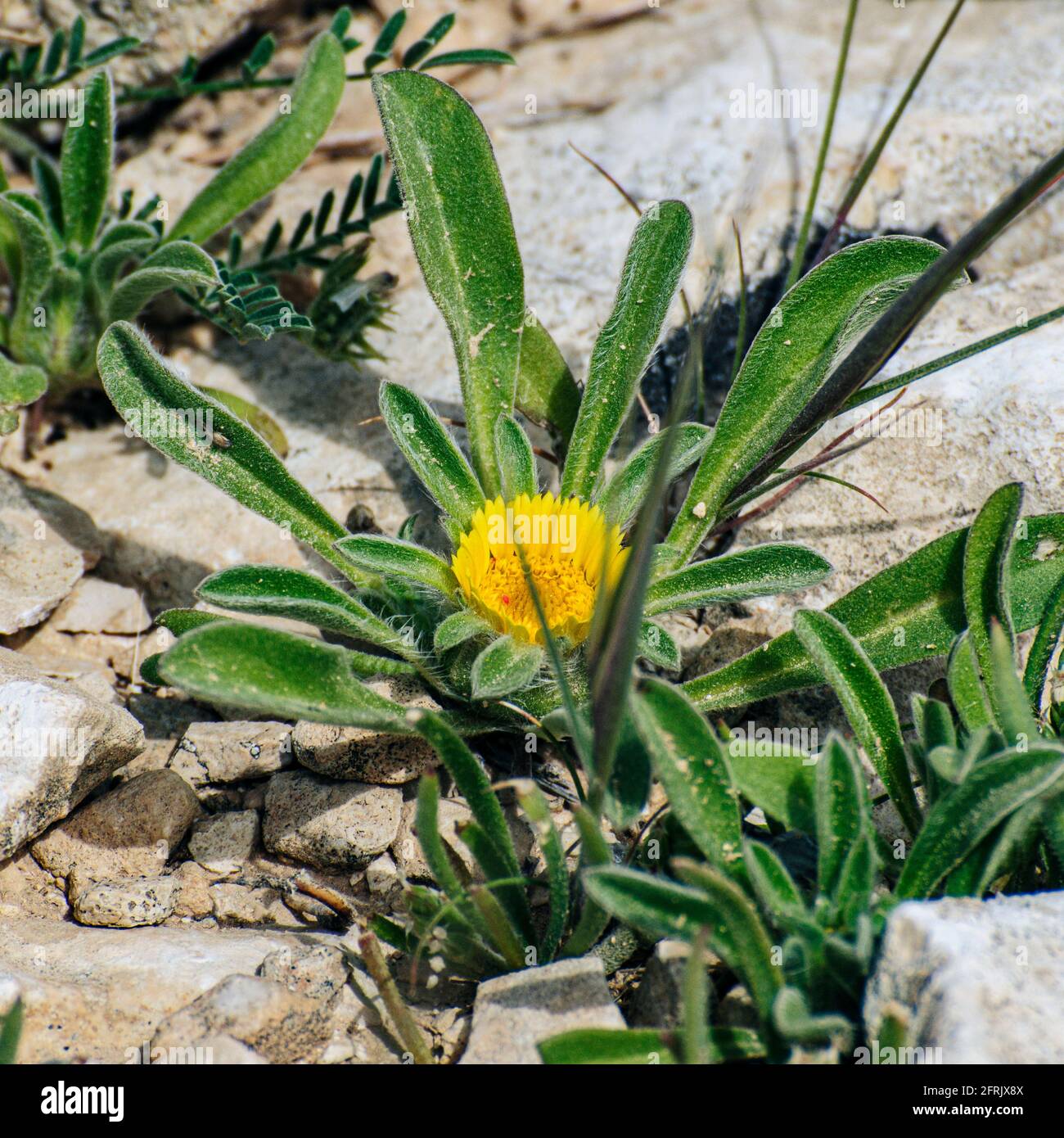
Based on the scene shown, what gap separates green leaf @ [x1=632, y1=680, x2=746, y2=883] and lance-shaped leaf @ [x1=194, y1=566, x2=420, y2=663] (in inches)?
26.5

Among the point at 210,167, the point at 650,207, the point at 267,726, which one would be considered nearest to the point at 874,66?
the point at 650,207

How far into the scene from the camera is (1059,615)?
2.20 m

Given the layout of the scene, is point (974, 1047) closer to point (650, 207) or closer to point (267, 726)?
point (267, 726)

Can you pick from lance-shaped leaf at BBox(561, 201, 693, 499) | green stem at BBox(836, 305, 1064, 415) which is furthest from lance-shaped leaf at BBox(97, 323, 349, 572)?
green stem at BBox(836, 305, 1064, 415)

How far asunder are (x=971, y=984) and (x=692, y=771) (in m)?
0.52

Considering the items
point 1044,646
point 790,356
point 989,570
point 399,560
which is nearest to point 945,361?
point 790,356

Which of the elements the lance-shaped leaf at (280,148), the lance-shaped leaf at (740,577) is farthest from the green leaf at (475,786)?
the lance-shaped leaf at (280,148)

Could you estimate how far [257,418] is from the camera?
9.99 feet

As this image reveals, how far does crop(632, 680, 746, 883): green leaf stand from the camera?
180 centimetres

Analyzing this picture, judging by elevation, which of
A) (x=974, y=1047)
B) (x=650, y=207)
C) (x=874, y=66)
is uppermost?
(x=874, y=66)

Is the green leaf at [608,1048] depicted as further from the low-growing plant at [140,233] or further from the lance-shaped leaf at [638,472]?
the low-growing plant at [140,233]

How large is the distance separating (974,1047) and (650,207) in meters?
1.84

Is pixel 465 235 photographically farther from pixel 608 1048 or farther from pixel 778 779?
pixel 608 1048

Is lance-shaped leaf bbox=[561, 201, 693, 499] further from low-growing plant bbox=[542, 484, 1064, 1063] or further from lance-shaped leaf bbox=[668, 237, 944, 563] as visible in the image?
low-growing plant bbox=[542, 484, 1064, 1063]
